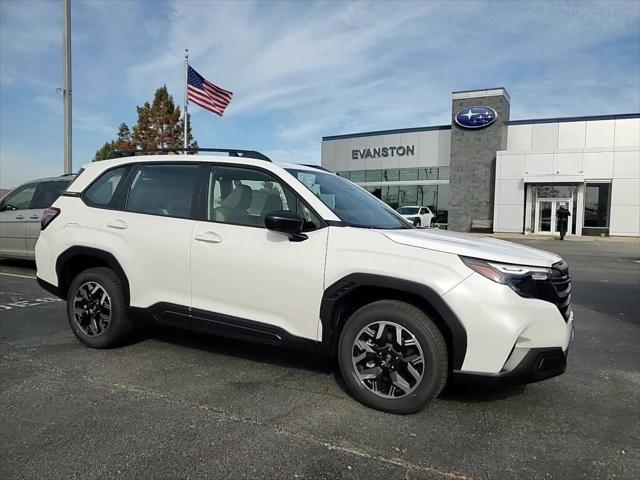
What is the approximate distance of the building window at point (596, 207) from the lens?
104ft

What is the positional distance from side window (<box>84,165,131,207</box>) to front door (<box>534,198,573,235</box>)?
3171 centimetres

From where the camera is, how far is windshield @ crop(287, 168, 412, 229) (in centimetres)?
396

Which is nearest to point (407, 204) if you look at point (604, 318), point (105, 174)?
point (604, 318)

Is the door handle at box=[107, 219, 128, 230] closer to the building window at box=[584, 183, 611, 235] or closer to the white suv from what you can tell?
the white suv

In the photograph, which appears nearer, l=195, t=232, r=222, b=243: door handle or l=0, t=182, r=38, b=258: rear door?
l=195, t=232, r=222, b=243: door handle

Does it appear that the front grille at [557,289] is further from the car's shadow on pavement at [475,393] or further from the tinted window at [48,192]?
the tinted window at [48,192]

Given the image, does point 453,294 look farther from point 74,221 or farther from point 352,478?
point 74,221

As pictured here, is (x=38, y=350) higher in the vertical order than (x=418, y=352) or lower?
lower

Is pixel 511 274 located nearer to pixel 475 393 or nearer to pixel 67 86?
pixel 475 393

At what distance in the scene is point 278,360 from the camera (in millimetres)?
4594

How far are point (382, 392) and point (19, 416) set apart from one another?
2.41 metres

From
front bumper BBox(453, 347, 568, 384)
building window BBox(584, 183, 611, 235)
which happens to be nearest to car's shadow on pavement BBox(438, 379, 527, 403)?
front bumper BBox(453, 347, 568, 384)

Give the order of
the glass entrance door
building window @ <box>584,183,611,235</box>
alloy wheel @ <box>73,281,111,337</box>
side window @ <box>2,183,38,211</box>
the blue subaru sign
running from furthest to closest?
the blue subaru sign, the glass entrance door, building window @ <box>584,183,611,235</box>, side window @ <box>2,183,38,211</box>, alloy wheel @ <box>73,281,111,337</box>

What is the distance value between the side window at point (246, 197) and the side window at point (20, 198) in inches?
284
